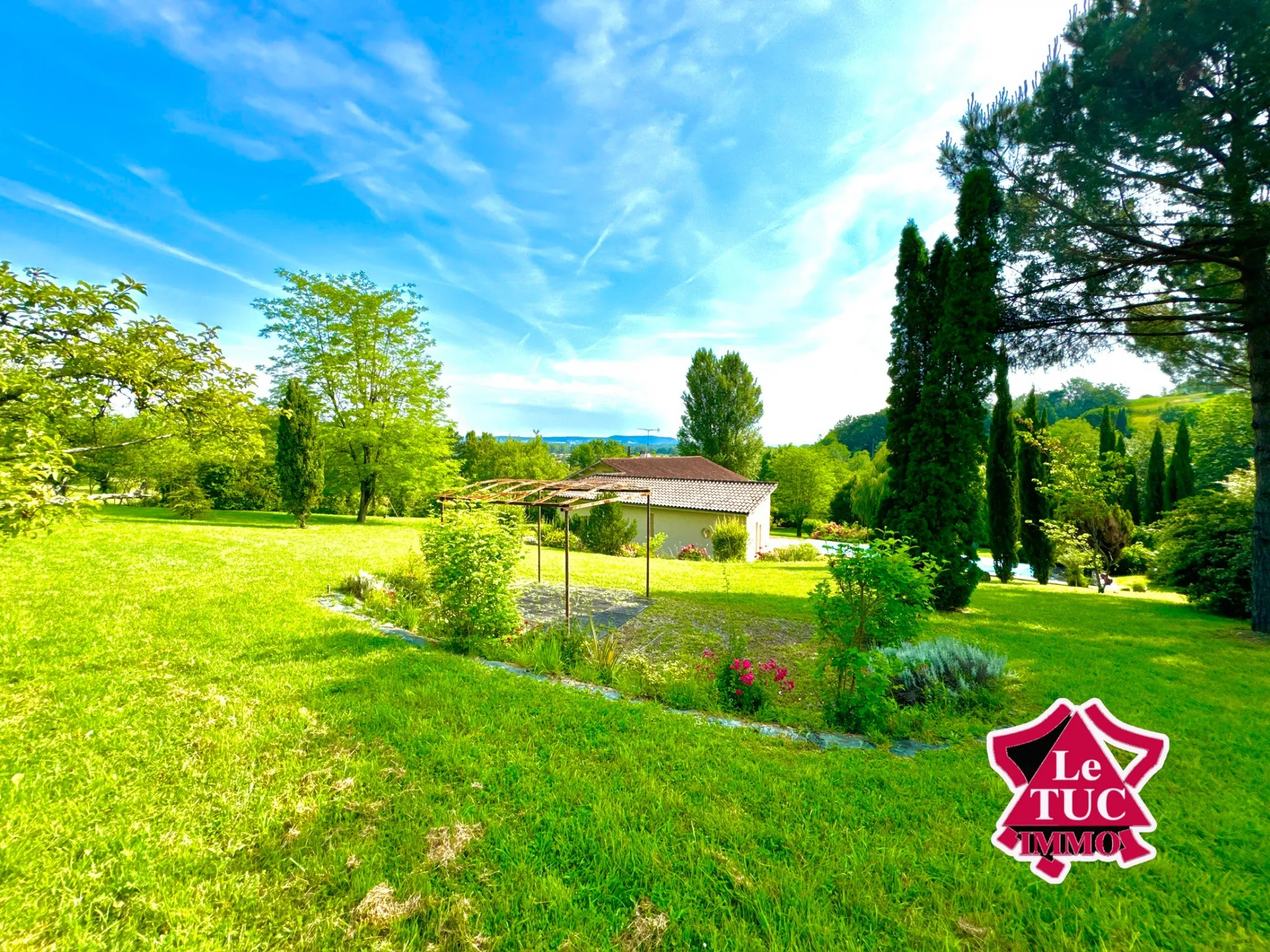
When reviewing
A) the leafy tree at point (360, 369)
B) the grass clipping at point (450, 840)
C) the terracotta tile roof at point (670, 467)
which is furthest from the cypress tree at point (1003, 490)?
the leafy tree at point (360, 369)

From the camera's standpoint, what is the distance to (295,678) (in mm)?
4457

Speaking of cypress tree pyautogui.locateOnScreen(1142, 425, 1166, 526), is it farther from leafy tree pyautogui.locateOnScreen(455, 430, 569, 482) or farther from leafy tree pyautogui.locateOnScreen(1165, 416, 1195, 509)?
leafy tree pyautogui.locateOnScreen(455, 430, 569, 482)

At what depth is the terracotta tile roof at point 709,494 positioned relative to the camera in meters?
19.9

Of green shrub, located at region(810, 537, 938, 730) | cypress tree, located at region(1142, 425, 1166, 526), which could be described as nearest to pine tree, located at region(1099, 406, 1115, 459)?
cypress tree, located at region(1142, 425, 1166, 526)

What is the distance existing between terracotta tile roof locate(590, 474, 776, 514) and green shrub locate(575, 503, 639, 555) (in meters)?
1.65

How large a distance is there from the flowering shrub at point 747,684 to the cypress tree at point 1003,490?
48.9 ft

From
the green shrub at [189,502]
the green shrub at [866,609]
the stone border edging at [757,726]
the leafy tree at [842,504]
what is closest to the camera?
the stone border edging at [757,726]

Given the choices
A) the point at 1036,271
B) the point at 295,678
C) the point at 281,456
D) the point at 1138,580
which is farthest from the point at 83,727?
the point at 1138,580

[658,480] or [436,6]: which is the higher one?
A: [436,6]

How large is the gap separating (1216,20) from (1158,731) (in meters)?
8.95

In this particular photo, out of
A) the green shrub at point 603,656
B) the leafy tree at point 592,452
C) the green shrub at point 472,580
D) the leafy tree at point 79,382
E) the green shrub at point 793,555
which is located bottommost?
the green shrub at point 793,555

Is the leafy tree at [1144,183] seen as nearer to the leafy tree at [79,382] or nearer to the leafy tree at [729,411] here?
the leafy tree at [79,382]

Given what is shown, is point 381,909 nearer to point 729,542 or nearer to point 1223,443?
point 729,542

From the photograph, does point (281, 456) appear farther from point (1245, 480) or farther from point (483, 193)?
point (1245, 480)
